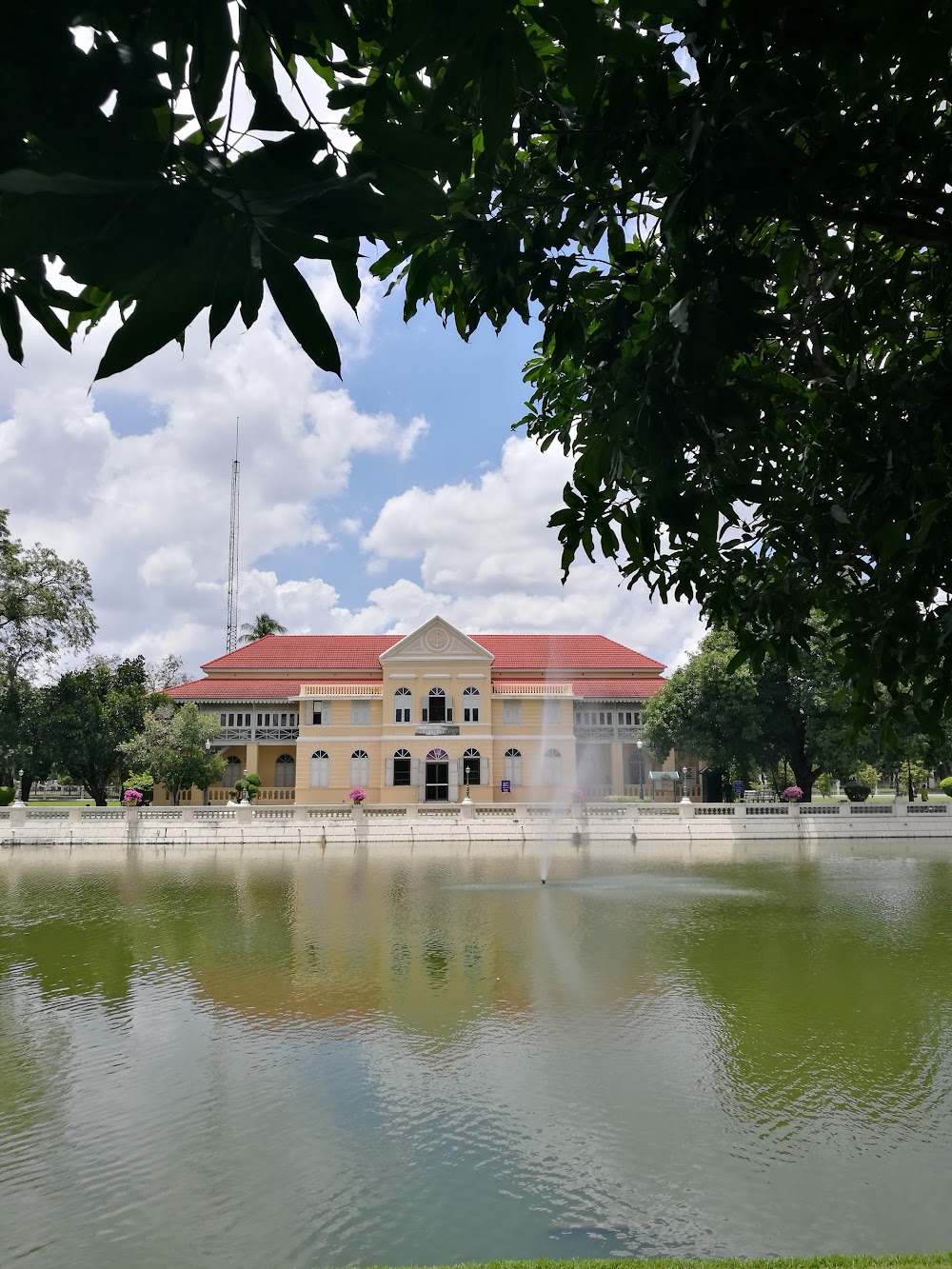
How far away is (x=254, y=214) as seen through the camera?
1.06 meters

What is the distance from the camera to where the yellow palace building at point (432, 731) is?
3966cm

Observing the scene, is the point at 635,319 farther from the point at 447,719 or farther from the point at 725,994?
the point at 447,719

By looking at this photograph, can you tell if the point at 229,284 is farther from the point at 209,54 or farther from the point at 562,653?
the point at 562,653

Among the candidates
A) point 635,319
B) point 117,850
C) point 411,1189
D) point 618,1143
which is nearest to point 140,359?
point 635,319

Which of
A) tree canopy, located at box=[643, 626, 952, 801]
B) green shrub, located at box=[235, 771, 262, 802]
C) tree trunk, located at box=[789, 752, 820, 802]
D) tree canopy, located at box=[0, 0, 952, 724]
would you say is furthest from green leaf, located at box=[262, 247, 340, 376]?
green shrub, located at box=[235, 771, 262, 802]

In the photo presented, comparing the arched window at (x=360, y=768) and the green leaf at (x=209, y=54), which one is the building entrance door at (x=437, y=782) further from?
the green leaf at (x=209, y=54)

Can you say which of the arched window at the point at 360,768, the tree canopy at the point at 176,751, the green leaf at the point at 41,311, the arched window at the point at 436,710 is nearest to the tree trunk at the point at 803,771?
the arched window at the point at 436,710

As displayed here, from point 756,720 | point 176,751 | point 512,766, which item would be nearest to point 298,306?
point 756,720

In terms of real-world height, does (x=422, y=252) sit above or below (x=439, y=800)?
above

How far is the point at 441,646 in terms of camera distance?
131ft

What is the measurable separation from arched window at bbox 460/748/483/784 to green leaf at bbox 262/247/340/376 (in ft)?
128

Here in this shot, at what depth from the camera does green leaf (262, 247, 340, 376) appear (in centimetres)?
106

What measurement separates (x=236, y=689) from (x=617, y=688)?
17423 mm

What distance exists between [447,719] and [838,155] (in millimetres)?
38400
